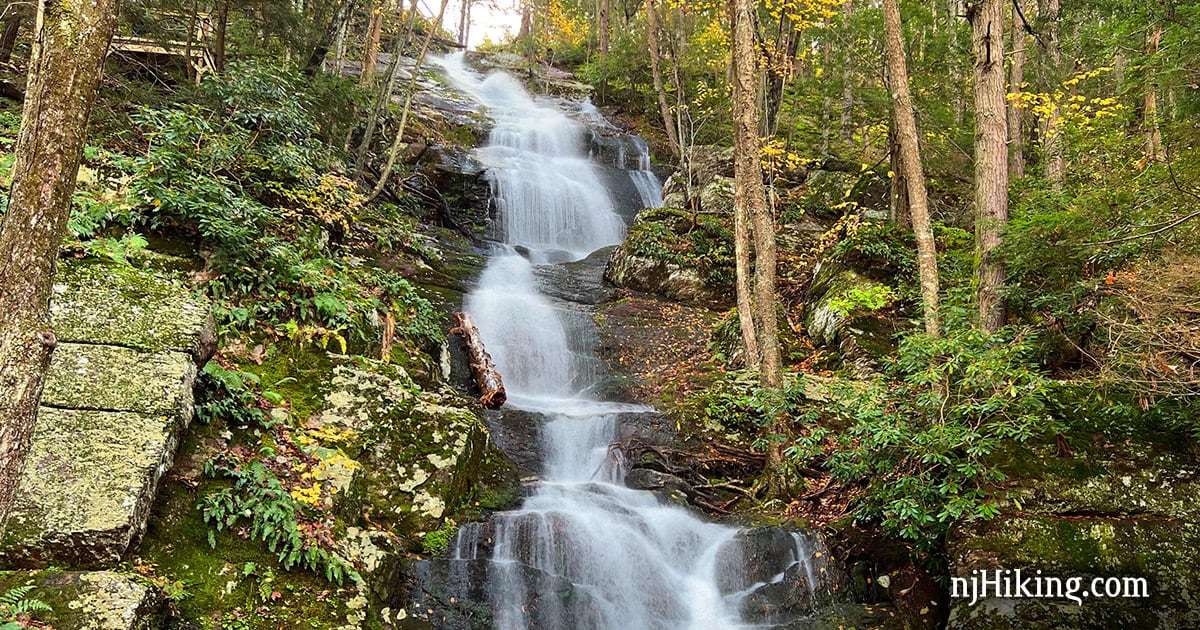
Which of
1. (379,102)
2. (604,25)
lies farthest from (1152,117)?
(604,25)

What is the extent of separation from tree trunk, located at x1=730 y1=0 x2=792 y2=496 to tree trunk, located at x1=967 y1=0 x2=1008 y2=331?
7.15 feet

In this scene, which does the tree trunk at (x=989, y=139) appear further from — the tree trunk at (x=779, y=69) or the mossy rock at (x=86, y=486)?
the mossy rock at (x=86, y=486)

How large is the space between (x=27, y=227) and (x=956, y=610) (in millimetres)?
6174

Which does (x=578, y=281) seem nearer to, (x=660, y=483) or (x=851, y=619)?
(x=660, y=483)

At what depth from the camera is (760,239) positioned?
799cm

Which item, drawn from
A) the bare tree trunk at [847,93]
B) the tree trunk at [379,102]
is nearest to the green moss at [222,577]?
the tree trunk at [379,102]

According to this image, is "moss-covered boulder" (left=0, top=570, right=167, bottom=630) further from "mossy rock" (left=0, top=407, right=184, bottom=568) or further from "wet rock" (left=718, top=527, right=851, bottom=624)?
"wet rock" (left=718, top=527, right=851, bottom=624)

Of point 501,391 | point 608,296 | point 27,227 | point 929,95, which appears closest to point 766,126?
point 929,95

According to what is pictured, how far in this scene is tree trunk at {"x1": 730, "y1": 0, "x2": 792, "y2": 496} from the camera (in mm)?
7527

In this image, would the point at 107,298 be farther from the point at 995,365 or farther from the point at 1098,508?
the point at 1098,508

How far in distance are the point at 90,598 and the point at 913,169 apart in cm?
849

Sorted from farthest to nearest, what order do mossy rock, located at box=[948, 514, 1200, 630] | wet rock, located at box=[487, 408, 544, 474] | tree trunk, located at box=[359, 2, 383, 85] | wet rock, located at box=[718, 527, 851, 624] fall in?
tree trunk, located at box=[359, 2, 383, 85], wet rock, located at box=[487, 408, 544, 474], wet rock, located at box=[718, 527, 851, 624], mossy rock, located at box=[948, 514, 1200, 630]

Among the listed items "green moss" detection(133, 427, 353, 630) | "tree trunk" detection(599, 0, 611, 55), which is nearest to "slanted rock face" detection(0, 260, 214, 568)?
"green moss" detection(133, 427, 353, 630)

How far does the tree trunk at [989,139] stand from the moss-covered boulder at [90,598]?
752 centimetres
